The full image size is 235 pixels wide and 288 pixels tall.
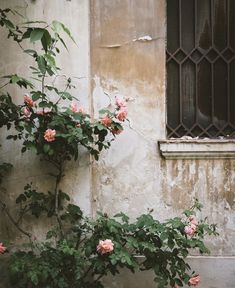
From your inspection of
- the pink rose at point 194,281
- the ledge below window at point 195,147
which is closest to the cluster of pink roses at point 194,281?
the pink rose at point 194,281

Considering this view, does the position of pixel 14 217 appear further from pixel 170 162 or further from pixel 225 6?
pixel 225 6

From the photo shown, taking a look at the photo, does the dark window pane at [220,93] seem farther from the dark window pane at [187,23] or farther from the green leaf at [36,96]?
the green leaf at [36,96]

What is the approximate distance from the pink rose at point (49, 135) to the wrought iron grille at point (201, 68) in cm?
122

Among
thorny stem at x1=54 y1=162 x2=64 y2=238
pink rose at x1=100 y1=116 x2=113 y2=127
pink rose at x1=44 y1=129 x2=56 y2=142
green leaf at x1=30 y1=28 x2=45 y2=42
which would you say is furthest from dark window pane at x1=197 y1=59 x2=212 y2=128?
green leaf at x1=30 y1=28 x2=45 y2=42

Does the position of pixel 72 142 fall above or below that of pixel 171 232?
above

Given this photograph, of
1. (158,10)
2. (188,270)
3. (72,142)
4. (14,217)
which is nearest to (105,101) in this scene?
(72,142)

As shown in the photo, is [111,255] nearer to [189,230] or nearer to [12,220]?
[189,230]

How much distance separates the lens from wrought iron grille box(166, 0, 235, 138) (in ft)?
15.9

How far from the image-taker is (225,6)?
4.91 m

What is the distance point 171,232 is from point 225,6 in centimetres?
223

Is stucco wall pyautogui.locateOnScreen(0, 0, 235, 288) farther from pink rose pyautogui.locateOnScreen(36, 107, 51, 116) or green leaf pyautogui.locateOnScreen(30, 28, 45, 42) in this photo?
green leaf pyautogui.locateOnScreen(30, 28, 45, 42)

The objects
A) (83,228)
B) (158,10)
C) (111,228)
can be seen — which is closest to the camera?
(111,228)

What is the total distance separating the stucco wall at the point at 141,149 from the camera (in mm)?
4641

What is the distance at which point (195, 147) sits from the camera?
4637 mm
